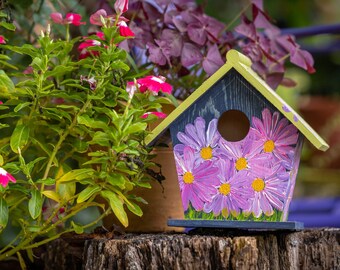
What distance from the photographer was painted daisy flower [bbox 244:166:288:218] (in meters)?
1.83

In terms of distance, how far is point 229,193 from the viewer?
6.14ft

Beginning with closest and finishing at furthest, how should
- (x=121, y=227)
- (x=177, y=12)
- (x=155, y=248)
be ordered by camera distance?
(x=155, y=248) → (x=121, y=227) → (x=177, y=12)

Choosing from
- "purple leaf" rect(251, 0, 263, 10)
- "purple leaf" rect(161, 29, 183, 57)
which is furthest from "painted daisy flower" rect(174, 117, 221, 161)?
"purple leaf" rect(251, 0, 263, 10)

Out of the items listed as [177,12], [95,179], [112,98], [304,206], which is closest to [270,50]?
[177,12]

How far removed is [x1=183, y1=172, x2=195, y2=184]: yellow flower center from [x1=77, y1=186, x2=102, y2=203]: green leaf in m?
0.26

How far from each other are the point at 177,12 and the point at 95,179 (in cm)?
74

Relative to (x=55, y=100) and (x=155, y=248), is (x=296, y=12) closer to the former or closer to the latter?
(x=55, y=100)

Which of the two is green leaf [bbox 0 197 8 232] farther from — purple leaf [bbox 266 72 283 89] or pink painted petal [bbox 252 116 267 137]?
purple leaf [bbox 266 72 283 89]

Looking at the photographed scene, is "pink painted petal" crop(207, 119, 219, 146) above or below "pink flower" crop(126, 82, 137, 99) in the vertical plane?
below

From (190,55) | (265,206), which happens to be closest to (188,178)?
(265,206)

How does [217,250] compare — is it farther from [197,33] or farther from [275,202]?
[197,33]

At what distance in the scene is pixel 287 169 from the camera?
1.84 metres

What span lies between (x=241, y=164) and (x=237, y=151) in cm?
4

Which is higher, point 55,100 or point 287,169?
point 55,100
